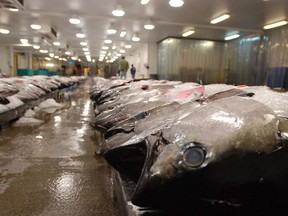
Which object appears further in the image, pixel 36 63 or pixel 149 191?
pixel 36 63

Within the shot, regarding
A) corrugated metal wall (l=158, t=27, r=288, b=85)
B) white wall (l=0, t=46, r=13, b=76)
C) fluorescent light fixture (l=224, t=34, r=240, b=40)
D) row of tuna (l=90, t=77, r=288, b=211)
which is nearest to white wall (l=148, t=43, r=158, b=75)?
corrugated metal wall (l=158, t=27, r=288, b=85)

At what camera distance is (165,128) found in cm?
119

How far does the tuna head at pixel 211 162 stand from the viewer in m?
0.92

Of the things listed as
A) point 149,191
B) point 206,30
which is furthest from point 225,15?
point 149,191

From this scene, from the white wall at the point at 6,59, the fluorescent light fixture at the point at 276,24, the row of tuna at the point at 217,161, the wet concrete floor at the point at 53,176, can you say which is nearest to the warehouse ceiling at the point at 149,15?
the fluorescent light fixture at the point at 276,24

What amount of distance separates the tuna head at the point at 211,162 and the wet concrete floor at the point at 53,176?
1383 mm

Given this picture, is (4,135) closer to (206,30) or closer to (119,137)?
(119,137)

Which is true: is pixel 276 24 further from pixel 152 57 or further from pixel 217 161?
pixel 217 161

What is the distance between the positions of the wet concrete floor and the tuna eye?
147 centimetres

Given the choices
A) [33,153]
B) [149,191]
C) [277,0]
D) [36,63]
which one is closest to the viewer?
[149,191]

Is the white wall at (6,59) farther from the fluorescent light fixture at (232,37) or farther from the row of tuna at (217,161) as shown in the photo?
the row of tuna at (217,161)

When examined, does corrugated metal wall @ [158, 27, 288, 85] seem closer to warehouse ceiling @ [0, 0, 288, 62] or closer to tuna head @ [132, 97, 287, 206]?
warehouse ceiling @ [0, 0, 288, 62]

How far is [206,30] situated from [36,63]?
3363 cm

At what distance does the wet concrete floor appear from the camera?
2.28m
